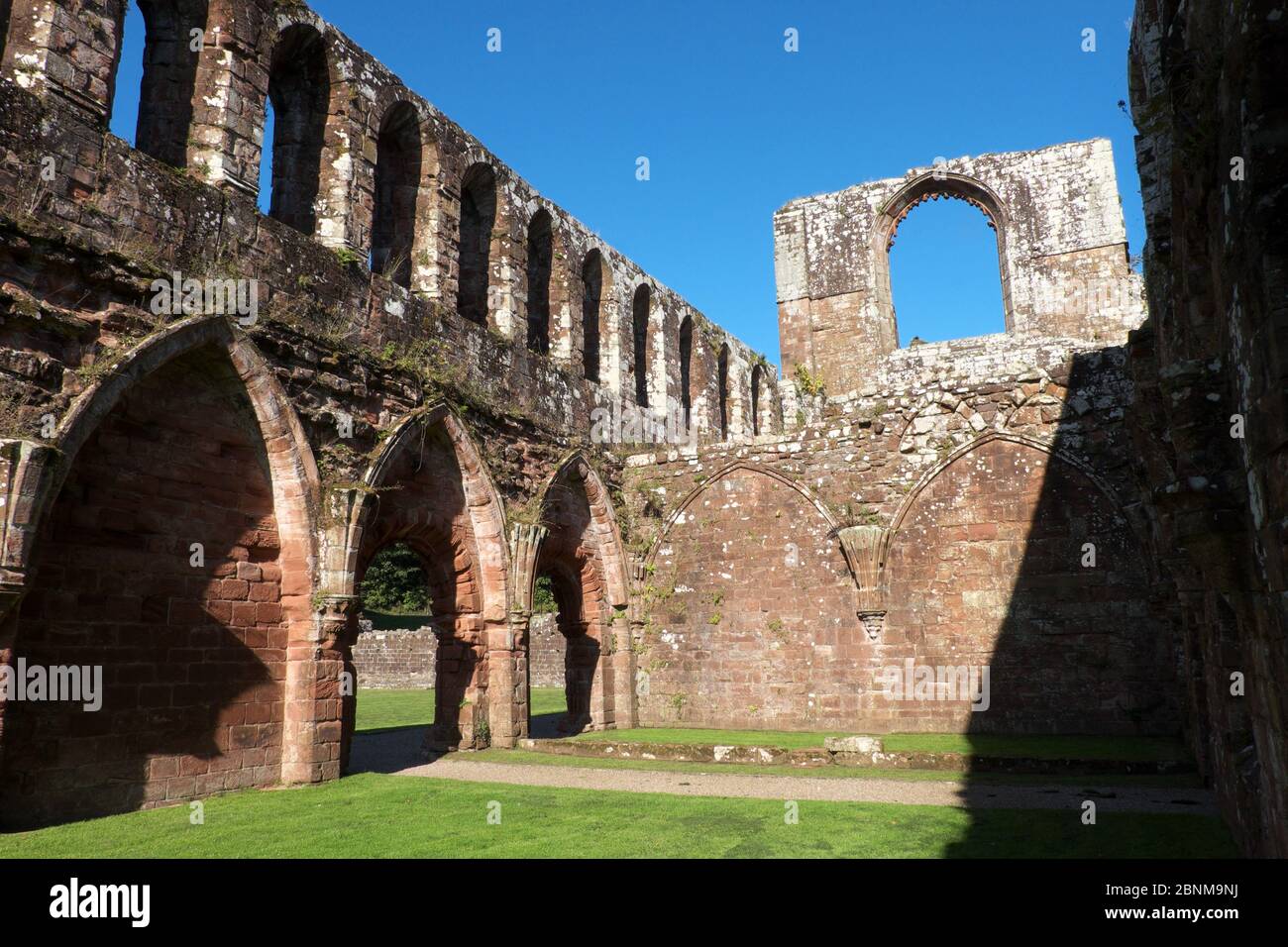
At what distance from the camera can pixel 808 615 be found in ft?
41.0

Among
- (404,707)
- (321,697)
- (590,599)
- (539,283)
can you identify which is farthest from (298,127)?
(404,707)

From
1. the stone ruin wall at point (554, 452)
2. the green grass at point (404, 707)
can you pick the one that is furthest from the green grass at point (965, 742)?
the green grass at point (404, 707)

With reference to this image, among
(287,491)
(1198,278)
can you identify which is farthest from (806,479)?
(1198,278)

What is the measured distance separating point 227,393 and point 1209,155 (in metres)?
7.95

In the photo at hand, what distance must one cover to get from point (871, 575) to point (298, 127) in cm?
921

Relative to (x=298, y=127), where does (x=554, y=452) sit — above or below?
below

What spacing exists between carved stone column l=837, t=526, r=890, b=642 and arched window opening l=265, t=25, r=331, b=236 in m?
8.08

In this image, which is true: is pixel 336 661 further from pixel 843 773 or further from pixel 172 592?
pixel 843 773

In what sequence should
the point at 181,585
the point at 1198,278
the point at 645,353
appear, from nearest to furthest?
1. the point at 1198,278
2. the point at 181,585
3. the point at 645,353

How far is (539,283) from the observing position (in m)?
14.6

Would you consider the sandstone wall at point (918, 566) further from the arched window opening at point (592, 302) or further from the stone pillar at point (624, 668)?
the arched window opening at point (592, 302)

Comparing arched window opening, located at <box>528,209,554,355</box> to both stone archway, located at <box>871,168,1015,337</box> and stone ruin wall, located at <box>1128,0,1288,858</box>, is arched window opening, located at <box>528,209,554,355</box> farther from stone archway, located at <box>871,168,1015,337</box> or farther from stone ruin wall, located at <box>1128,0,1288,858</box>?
stone ruin wall, located at <box>1128,0,1288,858</box>

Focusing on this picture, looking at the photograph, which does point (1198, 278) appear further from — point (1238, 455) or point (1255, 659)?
point (1255, 659)

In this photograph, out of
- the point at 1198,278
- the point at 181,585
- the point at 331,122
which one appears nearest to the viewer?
the point at 1198,278
